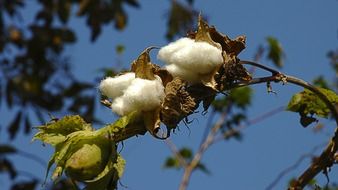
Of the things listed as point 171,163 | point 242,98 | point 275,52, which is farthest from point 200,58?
point 171,163

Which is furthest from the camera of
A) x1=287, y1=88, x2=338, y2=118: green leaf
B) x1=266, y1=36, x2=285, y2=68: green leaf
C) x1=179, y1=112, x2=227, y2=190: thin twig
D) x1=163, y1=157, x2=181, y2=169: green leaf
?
x1=163, y1=157, x2=181, y2=169: green leaf

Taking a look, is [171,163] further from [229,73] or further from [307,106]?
[229,73]

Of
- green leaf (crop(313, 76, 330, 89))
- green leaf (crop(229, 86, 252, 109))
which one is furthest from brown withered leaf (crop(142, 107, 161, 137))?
green leaf (crop(229, 86, 252, 109))

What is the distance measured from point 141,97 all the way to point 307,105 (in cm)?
52

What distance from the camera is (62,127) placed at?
1.29 metres

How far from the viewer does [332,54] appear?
10.4ft

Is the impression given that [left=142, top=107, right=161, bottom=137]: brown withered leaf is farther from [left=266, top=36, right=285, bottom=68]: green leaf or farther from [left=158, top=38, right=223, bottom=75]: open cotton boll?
[left=266, top=36, right=285, bottom=68]: green leaf

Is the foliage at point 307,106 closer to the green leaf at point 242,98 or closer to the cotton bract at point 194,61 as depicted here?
the cotton bract at point 194,61

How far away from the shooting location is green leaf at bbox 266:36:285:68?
3.12 m

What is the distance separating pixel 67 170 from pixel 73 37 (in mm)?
3432

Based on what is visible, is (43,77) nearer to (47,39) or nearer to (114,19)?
(47,39)

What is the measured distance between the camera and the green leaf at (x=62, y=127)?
1.28 m

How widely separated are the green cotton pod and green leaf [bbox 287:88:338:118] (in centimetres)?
→ 53

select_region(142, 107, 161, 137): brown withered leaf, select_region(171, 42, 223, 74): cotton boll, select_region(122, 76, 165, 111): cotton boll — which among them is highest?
Result: select_region(171, 42, 223, 74): cotton boll
